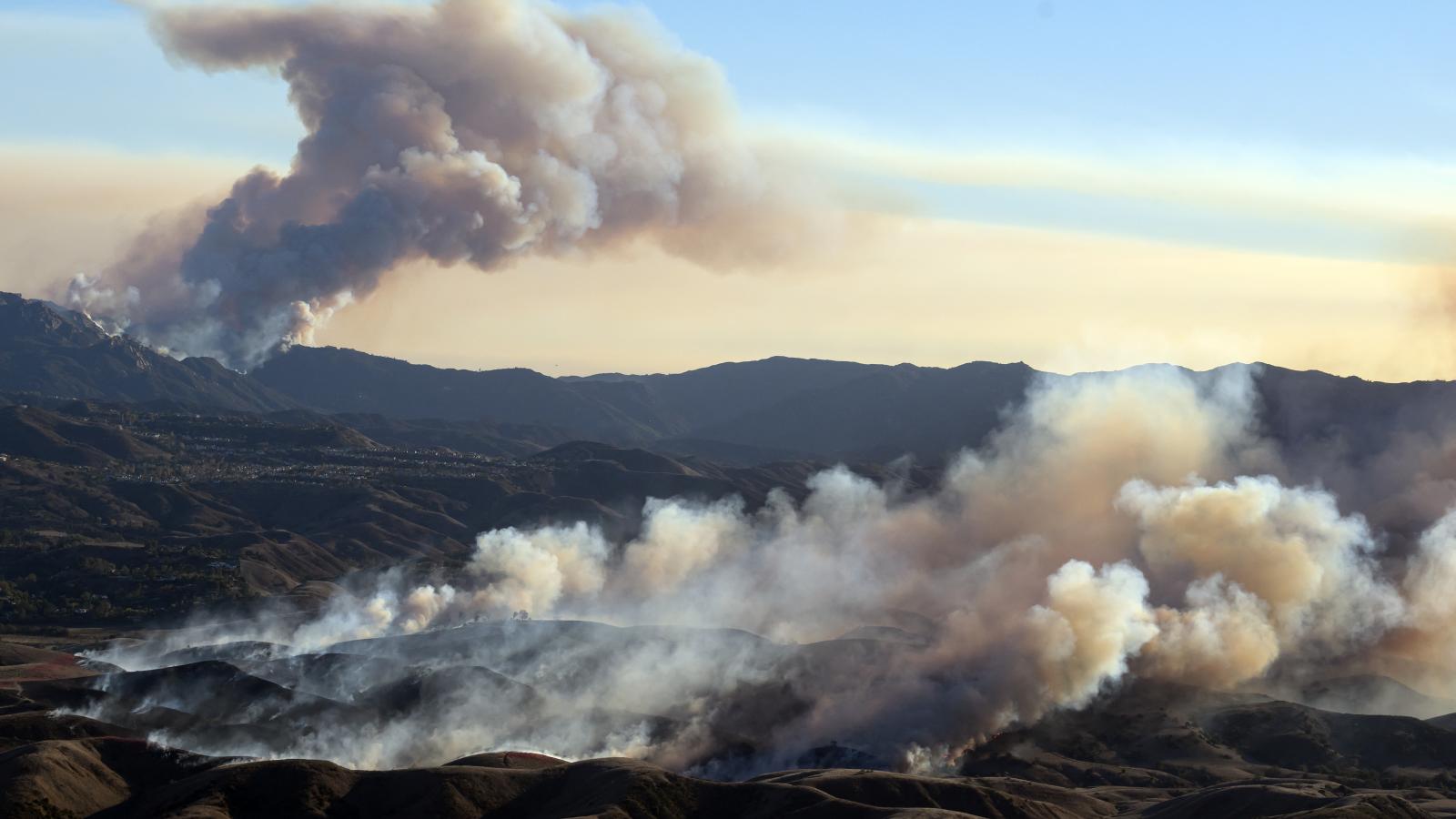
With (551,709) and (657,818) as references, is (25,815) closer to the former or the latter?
(657,818)

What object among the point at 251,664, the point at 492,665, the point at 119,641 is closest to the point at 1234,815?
the point at 492,665

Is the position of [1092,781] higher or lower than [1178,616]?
lower

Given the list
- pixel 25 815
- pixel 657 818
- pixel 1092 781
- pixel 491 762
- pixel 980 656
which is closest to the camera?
pixel 25 815

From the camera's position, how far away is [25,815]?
107m

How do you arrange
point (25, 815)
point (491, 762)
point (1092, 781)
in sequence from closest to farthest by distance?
point (25, 815), point (491, 762), point (1092, 781)

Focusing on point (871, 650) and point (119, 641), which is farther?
point (119, 641)

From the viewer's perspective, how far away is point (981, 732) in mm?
156125

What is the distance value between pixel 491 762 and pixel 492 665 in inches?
1665

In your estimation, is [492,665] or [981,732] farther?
[492,665]

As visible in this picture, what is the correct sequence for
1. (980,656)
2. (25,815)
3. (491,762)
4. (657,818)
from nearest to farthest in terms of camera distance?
(25,815) < (657,818) < (491,762) < (980,656)

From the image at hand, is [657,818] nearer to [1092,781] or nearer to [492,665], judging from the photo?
[1092,781]

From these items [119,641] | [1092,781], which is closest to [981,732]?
[1092,781]

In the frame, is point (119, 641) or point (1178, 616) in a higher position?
point (1178, 616)

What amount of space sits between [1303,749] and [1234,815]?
4096 centimetres
